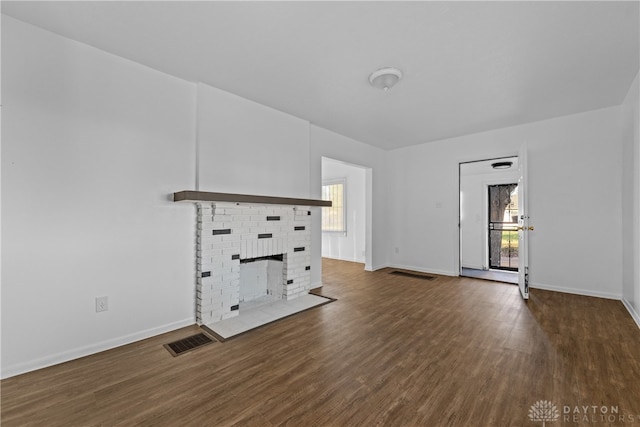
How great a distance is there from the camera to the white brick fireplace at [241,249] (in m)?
2.88

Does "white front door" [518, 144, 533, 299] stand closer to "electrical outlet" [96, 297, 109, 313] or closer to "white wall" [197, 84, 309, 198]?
"white wall" [197, 84, 309, 198]

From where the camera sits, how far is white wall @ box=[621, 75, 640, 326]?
9.36 feet

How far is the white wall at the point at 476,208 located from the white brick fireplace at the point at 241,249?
3.89m

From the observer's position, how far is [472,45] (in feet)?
7.43

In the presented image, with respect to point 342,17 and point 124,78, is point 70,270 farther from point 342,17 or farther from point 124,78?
point 342,17

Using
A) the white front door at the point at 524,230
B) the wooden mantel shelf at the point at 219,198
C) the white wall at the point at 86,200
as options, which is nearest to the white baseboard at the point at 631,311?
the white front door at the point at 524,230

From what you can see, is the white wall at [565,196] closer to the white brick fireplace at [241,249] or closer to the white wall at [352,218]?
the white wall at [352,218]

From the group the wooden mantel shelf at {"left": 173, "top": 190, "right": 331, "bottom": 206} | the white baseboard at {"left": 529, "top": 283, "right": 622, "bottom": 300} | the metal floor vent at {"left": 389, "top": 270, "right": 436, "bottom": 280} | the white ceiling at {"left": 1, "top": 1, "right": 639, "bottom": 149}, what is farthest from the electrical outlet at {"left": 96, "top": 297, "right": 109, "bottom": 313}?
the white baseboard at {"left": 529, "top": 283, "right": 622, "bottom": 300}

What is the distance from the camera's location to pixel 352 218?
659cm

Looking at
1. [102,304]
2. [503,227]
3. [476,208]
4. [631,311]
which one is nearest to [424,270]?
[476,208]

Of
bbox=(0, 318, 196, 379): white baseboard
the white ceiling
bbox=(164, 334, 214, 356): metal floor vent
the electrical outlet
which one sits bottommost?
bbox=(164, 334, 214, 356): metal floor vent

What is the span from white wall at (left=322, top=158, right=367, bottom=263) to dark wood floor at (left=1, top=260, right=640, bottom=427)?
3.39 m

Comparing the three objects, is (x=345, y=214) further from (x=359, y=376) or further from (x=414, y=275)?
(x=359, y=376)

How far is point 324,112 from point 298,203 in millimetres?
1303
